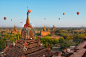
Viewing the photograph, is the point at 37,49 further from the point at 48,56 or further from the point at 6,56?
the point at 6,56

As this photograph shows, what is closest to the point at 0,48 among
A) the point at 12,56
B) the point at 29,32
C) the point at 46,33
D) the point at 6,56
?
the point at 6,56

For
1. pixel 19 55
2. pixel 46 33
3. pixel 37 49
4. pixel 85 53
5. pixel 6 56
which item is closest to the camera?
pixel 85 53

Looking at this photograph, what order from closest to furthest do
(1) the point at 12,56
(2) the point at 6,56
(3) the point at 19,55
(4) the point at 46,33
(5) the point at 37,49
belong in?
(3) the point at 19,55 → (1) the point at 12,56 → (5) the point at 37,49 → (2) the point at 6,56 → (4) the point at 46,33

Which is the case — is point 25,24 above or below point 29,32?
above

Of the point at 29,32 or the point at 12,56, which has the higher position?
the point at 29,32

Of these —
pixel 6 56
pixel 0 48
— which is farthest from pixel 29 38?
pixel 0 48

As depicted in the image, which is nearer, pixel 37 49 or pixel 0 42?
pixel 37 49

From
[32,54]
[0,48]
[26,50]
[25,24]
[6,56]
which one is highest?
[25,24]

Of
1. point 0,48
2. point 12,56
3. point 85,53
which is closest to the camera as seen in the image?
point 85,53

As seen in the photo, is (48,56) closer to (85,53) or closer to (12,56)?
(12,56)
